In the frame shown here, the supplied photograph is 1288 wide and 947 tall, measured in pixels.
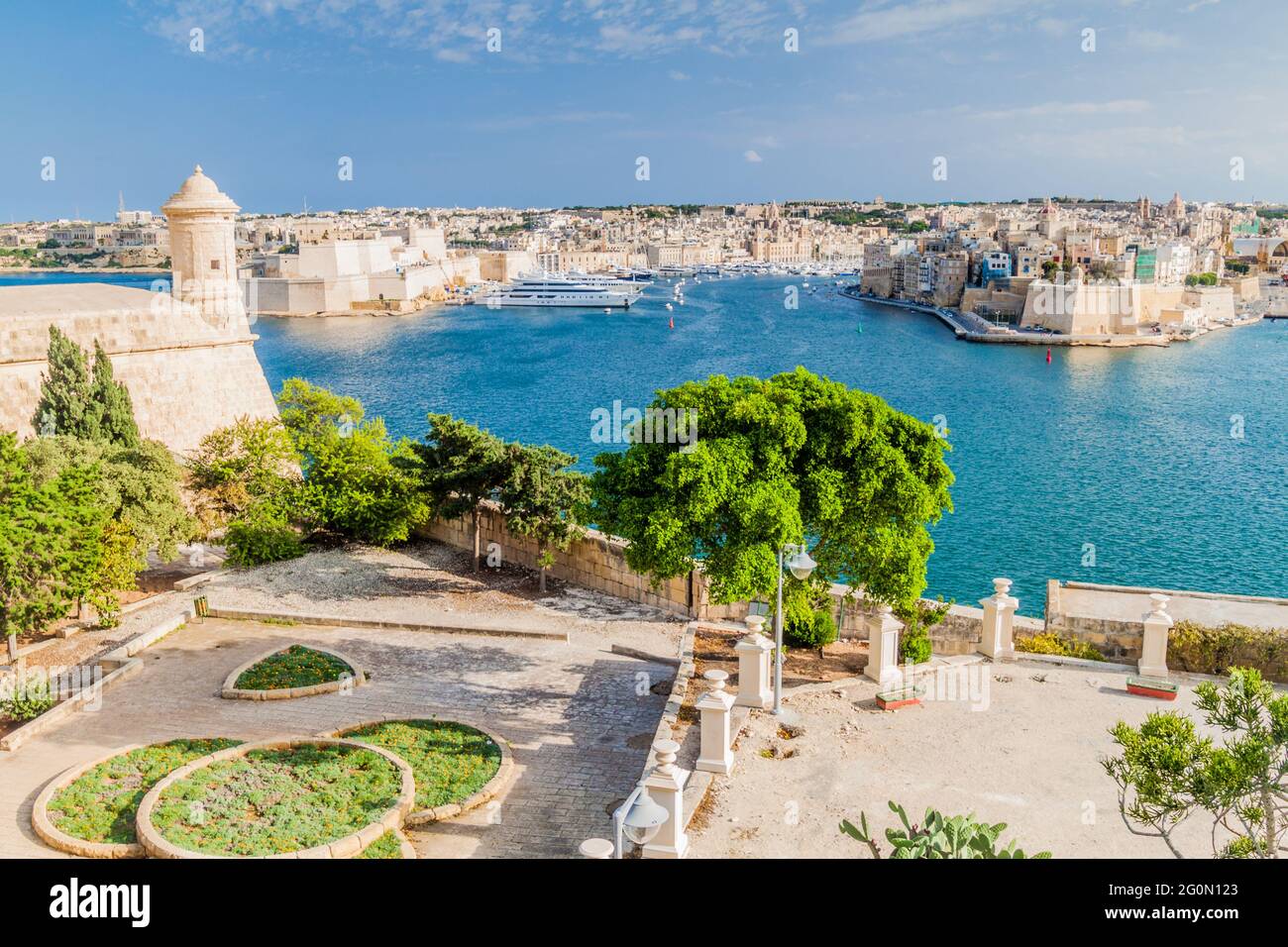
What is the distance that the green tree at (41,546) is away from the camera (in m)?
11.2

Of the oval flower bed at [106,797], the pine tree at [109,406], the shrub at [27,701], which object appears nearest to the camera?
the oval flower bed at [106,797]

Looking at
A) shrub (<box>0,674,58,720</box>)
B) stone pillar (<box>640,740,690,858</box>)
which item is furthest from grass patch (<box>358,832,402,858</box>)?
shrub (<box>0,674,58,720</box>)

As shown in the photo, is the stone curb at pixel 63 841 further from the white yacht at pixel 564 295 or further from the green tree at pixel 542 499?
the white yacht at pixel 564 295

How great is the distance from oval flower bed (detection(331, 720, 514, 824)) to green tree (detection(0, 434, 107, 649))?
4248mm

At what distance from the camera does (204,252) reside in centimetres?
2052

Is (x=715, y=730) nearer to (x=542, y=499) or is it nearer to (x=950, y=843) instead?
(x=950, y=843)

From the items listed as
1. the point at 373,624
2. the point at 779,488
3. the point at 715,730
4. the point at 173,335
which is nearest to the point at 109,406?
the point at 173,335

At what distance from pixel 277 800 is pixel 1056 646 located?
766 centimetres

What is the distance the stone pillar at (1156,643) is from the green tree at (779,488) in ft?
6.89

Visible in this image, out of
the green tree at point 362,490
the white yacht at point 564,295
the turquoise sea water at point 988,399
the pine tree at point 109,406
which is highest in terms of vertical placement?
the white yacht at point 564,295

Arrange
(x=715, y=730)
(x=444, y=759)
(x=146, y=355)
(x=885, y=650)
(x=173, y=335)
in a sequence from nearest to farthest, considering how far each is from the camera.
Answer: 1. (x=715, y=730)
2. (x=444, y=759)
3. (x=885, y=650)
4. (x=146, y=355)
5. (x=173, y=335)

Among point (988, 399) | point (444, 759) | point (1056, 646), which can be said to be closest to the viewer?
point (444, 759)

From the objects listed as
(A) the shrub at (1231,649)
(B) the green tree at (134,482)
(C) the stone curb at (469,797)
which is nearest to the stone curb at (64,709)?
(C) the stone curb at (469,797)

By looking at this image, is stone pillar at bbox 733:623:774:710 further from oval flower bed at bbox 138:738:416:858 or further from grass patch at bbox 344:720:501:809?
oval flower bed at bbox 138:738:416:858
